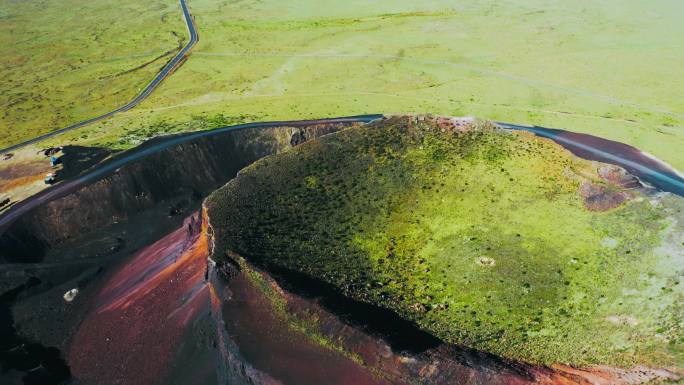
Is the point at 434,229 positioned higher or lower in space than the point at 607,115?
higher

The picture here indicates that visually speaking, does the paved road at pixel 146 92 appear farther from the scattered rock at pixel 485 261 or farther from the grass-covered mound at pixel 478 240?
the scattered rock at pixel 485 261

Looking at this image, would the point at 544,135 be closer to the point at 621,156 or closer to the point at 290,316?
the point at 621,156

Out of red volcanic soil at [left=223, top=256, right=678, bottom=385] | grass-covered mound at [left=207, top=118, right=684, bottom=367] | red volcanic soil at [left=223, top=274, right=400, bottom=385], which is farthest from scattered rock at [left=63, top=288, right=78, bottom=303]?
red volcanic soil at [left=223, top=256, right=678, bottom=385]

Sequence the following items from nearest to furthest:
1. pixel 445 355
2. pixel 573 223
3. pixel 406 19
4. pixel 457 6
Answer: pixel 445 355 → pixel 573 223 → pixel 406 19 → pixel 457 6

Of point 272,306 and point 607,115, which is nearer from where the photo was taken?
point 272,306

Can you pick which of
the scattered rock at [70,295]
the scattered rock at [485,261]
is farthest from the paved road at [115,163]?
the scattered rock at [485,261]

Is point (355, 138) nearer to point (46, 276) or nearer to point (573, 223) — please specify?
point (573, 223)

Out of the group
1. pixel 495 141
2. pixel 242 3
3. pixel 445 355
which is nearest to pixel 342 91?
pixel 495 141
